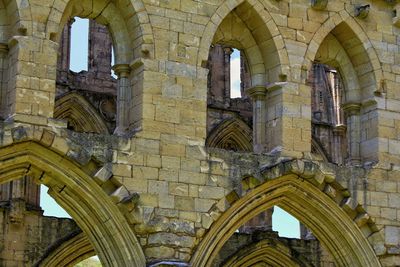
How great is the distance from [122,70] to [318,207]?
3940 millimetres

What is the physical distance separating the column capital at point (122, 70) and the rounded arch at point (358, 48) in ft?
11.1

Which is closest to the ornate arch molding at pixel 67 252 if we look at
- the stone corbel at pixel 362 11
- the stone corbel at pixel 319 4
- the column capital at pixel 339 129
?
the stone corbel at pixel 319 4

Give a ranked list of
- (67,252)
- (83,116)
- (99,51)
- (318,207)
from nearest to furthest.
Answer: (318,207) → (67,252) → (83,116) → (99,51)

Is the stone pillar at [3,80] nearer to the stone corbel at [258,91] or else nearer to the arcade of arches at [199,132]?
the arcade of arches at [199,132]

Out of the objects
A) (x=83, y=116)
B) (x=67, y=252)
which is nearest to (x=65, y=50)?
(x=83, y=116)

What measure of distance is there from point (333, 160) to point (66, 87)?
266 inches

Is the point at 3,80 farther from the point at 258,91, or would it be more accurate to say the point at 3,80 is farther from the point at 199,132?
the point at 258,91

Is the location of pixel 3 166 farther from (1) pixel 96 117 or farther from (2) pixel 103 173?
(1) pixel 96 117

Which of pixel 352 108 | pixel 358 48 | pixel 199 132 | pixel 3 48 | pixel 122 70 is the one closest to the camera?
pixel 3 48

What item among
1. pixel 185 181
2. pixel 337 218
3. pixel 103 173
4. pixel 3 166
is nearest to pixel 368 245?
pixel 337 218

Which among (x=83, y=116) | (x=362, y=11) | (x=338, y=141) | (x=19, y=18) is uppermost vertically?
(x=362, y=11)

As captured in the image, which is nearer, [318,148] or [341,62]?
[341,62]

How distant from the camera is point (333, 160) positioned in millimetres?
26859

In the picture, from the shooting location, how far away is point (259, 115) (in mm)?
18953
